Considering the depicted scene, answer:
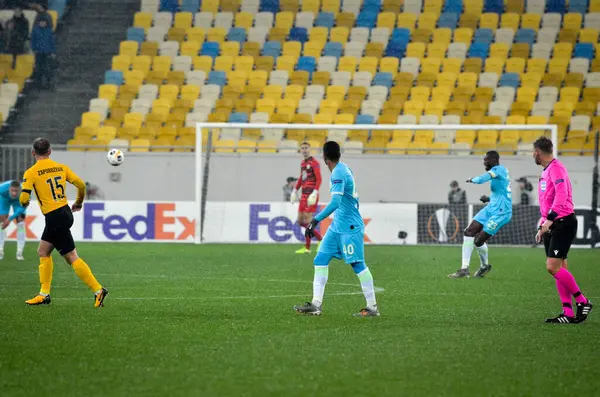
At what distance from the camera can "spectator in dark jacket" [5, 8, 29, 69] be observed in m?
36.2

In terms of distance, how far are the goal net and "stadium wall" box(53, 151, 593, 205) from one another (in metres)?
0.03

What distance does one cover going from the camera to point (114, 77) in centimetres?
3556

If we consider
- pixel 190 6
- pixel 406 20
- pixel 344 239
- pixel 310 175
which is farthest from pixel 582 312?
pixel 190 6

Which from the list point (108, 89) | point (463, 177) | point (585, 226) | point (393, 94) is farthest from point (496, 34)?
point (108, 89)

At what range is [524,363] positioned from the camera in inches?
339

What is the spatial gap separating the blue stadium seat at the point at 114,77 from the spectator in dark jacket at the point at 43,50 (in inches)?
85.3

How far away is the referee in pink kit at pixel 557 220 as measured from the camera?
11.3m

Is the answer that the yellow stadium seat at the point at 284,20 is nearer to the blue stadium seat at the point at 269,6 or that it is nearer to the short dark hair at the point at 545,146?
the blue stadium seat at the point at 269,6

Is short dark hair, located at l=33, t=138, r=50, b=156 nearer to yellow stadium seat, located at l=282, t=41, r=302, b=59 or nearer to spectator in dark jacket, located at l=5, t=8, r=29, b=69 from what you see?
yellow stadium seat, located at l=282, t=41, r=302, b=59

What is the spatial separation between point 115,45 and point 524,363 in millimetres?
30843

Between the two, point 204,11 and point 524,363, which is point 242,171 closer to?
point 204,11

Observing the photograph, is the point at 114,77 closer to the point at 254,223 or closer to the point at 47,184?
the point at 254,223

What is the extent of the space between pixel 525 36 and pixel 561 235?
2498 cm

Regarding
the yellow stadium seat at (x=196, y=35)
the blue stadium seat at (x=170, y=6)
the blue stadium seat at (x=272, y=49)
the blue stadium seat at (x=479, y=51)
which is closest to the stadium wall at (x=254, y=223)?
the blue stadium seat at (x=479, y=51)
